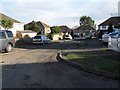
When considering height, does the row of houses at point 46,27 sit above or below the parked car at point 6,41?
above

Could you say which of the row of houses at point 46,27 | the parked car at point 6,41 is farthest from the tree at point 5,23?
the parked car at point 6,41

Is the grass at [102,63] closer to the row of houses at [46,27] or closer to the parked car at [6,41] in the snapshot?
the parked car at [6,41]

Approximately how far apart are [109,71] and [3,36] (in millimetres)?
9697

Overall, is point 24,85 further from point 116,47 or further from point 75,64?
point 116,47

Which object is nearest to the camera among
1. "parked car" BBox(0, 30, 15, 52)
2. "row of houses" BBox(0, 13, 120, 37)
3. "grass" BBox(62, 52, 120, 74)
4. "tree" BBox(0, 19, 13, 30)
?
"grass" BBox(62, 52, 120, 74)

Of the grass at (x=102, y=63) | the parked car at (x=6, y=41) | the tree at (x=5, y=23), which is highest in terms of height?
the tree at (x=5, y=23)

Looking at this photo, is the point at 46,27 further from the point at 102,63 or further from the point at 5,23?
the point at 102,63

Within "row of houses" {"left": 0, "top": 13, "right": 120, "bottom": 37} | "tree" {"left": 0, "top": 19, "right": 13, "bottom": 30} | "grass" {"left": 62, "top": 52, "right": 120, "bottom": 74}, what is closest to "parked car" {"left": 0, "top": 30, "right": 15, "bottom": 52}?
"grass" {"left": 62, "top": 52, "right": 120, "bottom": 74}

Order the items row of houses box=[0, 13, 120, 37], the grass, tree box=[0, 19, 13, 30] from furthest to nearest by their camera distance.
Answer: row of houses box=[0, 13, 120, 37]
tree box=[0, 19, 13, 30]
the grass

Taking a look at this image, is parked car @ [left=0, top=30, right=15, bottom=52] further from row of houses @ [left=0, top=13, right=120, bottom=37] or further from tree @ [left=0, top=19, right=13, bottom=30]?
row of houses @ [left=0, top=13, right=120, bottom=37]

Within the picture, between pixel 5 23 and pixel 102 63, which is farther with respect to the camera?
pixel 5 23

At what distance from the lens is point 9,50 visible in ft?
44.3

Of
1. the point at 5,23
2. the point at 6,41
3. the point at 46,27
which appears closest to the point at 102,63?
the point at 6,41

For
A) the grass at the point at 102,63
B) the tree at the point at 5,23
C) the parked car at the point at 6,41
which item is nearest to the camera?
the grass at the point at 102,63
